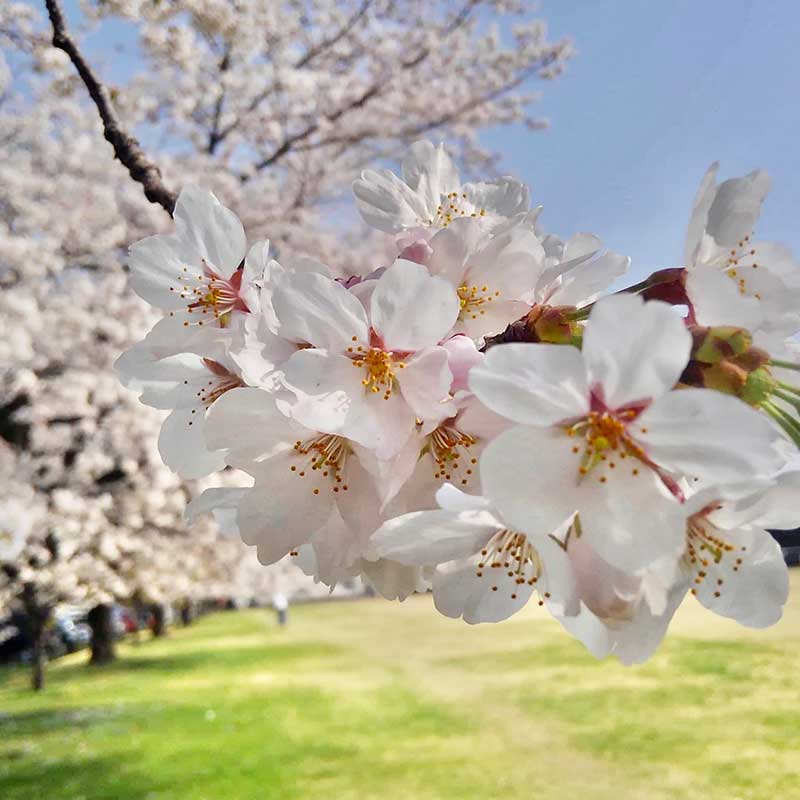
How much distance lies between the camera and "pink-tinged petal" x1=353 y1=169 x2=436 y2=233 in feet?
1.69

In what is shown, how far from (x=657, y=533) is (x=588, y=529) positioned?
3 centimetres

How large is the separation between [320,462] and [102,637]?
950cm

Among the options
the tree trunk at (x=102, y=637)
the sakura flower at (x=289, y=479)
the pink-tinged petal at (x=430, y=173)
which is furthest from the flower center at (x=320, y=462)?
the tree trunk at (x=102, y=637)

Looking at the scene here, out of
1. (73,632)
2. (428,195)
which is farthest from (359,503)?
(73,632)

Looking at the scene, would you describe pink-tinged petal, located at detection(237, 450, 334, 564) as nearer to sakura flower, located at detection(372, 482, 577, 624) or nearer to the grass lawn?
sakura flower, located at detection(372, 482, 577, 624)

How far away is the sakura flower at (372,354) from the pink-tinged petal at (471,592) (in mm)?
114

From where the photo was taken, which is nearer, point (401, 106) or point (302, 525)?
point (302, 525)

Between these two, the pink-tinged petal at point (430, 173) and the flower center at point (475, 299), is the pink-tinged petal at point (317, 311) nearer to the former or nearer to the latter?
the flower center at point (475, 299)

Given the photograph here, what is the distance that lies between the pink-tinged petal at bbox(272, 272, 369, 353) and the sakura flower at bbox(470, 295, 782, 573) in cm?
10

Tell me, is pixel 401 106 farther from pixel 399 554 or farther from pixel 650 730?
pixel 399 554

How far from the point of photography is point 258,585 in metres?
7.84

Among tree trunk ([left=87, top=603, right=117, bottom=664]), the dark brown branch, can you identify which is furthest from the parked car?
the dark brown branch

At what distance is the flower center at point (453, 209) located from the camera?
517 mm

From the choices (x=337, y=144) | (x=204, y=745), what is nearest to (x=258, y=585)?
(x=204, y=745)
